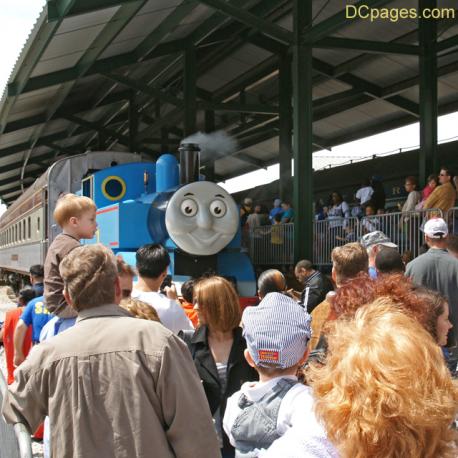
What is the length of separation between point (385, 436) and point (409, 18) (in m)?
14.8

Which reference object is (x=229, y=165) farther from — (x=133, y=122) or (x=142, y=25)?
(x=142, y=25)

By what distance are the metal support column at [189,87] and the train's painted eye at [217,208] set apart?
7.22 m

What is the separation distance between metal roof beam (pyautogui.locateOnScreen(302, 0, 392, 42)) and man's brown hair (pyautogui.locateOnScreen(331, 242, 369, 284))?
24.9 feet

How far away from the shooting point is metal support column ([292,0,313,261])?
11.6m

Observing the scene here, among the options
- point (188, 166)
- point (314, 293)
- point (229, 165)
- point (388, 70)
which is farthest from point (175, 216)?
point (229, 165)

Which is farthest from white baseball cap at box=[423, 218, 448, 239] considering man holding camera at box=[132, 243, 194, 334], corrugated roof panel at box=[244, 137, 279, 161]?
corrugated roof panel at box=[244, 137, 279, 161]

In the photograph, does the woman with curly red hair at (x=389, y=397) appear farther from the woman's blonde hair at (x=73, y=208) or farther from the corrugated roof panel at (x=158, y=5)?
the corrugated roof panel at (x=158, y=5)

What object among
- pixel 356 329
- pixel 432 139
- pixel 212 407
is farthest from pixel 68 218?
pixel 432 139

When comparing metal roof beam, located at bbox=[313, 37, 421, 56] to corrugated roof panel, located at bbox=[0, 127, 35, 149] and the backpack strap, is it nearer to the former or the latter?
the backpack strap

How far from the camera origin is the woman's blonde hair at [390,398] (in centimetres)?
121

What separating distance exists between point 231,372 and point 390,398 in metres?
1.99

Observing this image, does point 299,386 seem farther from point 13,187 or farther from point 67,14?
point 13,187

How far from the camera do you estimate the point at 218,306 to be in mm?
3311

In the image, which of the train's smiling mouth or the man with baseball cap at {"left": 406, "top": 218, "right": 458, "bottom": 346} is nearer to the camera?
the man with baseball cap at {"left": 406, "top": 218, "right": 458, "bottom": 346}
